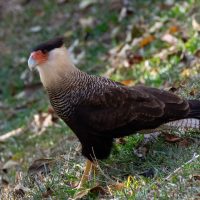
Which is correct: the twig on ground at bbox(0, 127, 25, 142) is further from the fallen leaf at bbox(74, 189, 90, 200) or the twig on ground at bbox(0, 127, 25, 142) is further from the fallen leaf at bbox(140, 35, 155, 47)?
the fallen leaf at bbox(74, 189, 90, 200)

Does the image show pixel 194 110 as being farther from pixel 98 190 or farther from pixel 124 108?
pixel 98 190

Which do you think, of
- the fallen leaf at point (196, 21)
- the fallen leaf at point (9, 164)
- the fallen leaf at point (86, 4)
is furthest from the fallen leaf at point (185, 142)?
the fallen leaf at point (86, 4)

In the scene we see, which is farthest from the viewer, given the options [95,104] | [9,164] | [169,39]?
[169,39]

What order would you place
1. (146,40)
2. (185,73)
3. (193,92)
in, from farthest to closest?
(146,40) → (185,73) → (193,92)

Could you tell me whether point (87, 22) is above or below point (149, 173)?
below

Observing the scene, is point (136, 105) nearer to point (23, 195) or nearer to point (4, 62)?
point (23, 195)

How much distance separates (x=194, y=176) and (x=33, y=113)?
4.30 metres

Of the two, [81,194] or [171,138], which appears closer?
[81,194]

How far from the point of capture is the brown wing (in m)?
4.90

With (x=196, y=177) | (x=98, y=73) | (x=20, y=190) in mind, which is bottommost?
(x=98, y=73)

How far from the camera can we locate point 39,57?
4812mm

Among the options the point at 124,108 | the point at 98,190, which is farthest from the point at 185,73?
the point at 98,190

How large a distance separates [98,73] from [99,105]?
3944 mm

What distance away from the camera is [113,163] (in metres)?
5.26
